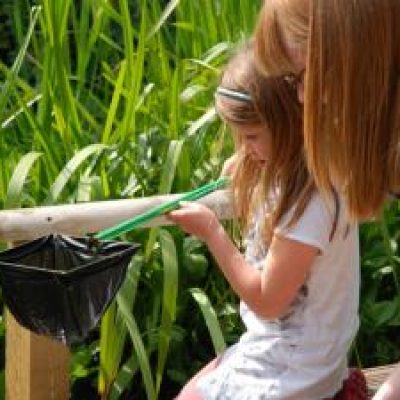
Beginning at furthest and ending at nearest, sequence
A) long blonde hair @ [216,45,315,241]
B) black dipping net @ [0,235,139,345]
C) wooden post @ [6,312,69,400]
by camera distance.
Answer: wooden post @ [6,312,69,400]
long blonde hair @ [216,45,315,241]
black dipping net @ [0,235,139,345]

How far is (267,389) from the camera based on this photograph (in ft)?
7.14

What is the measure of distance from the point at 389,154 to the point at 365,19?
211 mm

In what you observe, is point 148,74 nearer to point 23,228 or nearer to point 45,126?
point 45,126

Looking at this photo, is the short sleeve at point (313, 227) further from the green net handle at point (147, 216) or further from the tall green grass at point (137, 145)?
the tall green grass at point (137, 145)

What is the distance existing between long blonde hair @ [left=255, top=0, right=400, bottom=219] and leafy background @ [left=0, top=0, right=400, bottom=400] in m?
0.84

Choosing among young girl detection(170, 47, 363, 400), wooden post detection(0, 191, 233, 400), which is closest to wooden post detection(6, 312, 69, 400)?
wooden post detection(0, 191, 233, 400)

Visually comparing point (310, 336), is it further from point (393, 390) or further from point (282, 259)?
point (393, 390)

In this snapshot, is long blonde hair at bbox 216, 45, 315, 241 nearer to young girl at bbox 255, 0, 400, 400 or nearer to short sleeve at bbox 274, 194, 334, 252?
short sleeve at bbox 274, 194, 334, 252

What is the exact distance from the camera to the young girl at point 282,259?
2082 mm

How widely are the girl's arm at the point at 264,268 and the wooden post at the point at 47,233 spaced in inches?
3.9

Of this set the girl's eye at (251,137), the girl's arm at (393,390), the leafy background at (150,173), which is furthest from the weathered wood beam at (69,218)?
the girl's arm at (393,390)

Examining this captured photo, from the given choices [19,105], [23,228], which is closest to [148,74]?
[19,105]

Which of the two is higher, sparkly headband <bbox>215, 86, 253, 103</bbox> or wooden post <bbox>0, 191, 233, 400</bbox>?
sparkly headband <bbox>215, 86, 253, 103</bbox>

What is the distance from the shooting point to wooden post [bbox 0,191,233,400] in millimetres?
2188
